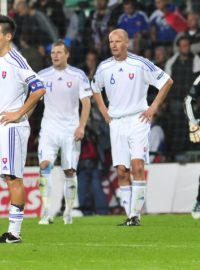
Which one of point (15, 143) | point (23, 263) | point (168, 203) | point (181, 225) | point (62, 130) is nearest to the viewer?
point (23, 263)

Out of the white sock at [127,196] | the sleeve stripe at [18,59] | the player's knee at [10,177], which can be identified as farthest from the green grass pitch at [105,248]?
the sleeve stripe at [18,59]

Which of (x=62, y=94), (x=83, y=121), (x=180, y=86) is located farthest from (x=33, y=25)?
(x=83, y=121)

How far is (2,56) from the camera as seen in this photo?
38.8ft

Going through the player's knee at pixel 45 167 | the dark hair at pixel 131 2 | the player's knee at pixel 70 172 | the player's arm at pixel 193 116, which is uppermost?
the dark hair at pixel 131 2

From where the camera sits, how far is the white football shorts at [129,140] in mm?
15125

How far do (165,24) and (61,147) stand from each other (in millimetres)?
6807

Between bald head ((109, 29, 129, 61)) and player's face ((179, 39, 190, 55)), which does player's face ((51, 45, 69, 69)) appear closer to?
bald head ((109, 29, 129, 61))

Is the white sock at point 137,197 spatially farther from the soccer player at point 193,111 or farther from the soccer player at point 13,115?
the soccer player at point 13,115

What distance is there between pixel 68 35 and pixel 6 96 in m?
11.8

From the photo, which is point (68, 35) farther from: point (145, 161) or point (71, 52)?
point (145, 161)

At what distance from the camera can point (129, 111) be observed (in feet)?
50.1

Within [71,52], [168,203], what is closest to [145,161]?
A: [168,203]

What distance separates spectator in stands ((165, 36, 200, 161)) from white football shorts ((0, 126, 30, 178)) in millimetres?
9270

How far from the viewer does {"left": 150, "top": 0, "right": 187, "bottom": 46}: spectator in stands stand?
2248 cm
